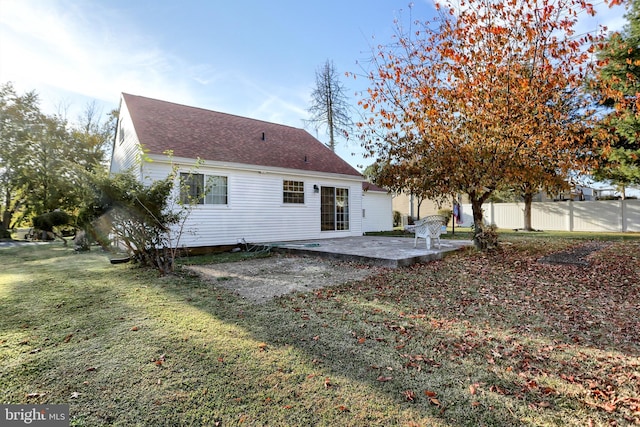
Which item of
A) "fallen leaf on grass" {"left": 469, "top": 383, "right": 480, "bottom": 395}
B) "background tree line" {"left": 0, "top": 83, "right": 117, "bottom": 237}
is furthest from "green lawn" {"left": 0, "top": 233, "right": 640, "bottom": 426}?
"background tree line" {"left": 0, "top": 83, "right": 117, "bottom": 237}

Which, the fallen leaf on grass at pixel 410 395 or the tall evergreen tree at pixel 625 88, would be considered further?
the tall evergreen tree at pixel 625 88

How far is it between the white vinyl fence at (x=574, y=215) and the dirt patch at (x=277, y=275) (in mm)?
17703

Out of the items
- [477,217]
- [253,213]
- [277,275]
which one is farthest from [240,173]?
[477,217]

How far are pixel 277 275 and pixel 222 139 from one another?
698 centimetres

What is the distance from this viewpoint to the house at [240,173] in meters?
9.65

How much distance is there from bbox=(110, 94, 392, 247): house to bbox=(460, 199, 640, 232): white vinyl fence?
517 inches

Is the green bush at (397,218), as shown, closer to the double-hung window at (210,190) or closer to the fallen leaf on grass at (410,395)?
the double-hung window at (210,190)

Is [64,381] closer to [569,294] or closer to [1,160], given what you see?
[569,294]

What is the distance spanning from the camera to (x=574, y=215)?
1819 cm

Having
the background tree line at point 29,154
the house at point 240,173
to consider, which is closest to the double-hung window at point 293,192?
the house at point 240,173

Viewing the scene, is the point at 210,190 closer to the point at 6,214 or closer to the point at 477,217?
the point at 477,217

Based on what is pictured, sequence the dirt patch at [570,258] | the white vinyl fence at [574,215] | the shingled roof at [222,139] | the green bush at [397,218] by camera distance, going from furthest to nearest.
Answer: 1. the green bush at [397,218]
2. the white vinyl fence at [574,215]
3. the shingled roof at [222,139]
4. the dirt patch at [570,258]

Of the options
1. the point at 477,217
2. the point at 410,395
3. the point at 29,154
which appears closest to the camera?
the point at 410,395

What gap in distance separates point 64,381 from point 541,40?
31.4 feet
